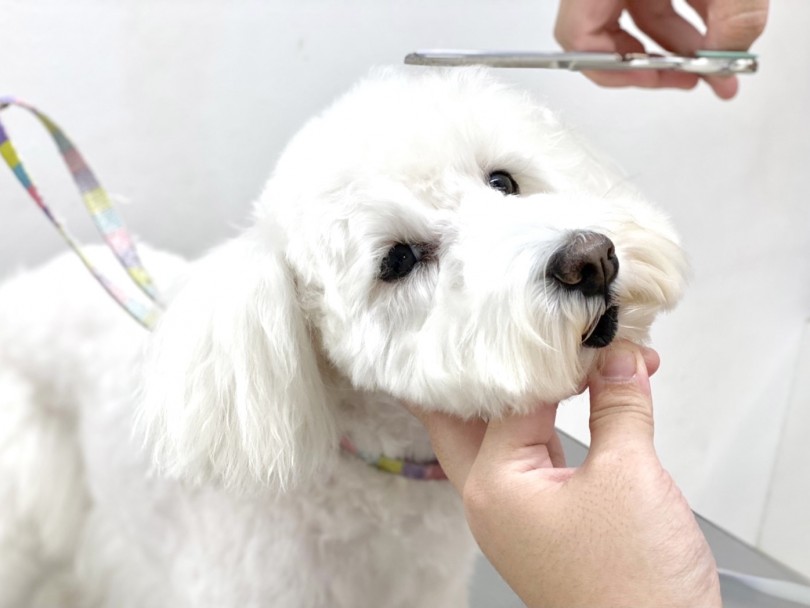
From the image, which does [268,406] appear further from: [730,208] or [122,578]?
[730,208]

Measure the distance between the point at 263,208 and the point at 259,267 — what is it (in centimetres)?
8

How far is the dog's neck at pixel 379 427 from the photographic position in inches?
28.2

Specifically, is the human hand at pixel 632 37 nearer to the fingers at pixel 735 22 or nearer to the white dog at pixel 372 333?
the fingers at pixel 735 22

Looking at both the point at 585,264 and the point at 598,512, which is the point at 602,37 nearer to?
the point at 585,264

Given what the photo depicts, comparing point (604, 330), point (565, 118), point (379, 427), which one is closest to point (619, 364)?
point (604, 330)

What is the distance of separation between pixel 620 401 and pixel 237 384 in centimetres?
33

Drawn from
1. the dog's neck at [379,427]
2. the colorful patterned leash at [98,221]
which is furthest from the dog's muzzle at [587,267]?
the colorful patterned leash at [98,221]

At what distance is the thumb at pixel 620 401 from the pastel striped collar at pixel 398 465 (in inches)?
9.3

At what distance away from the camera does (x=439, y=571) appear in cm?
80

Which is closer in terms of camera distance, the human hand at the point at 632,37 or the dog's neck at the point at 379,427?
the dog's neck at the point at 379,427

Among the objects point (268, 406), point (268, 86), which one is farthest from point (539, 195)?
point (268, 86)

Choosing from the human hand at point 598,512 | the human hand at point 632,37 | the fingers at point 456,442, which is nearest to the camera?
the human hand at point 598,512

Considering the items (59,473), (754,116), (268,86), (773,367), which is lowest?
(773,367)

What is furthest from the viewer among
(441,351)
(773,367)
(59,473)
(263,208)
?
(773,367)
